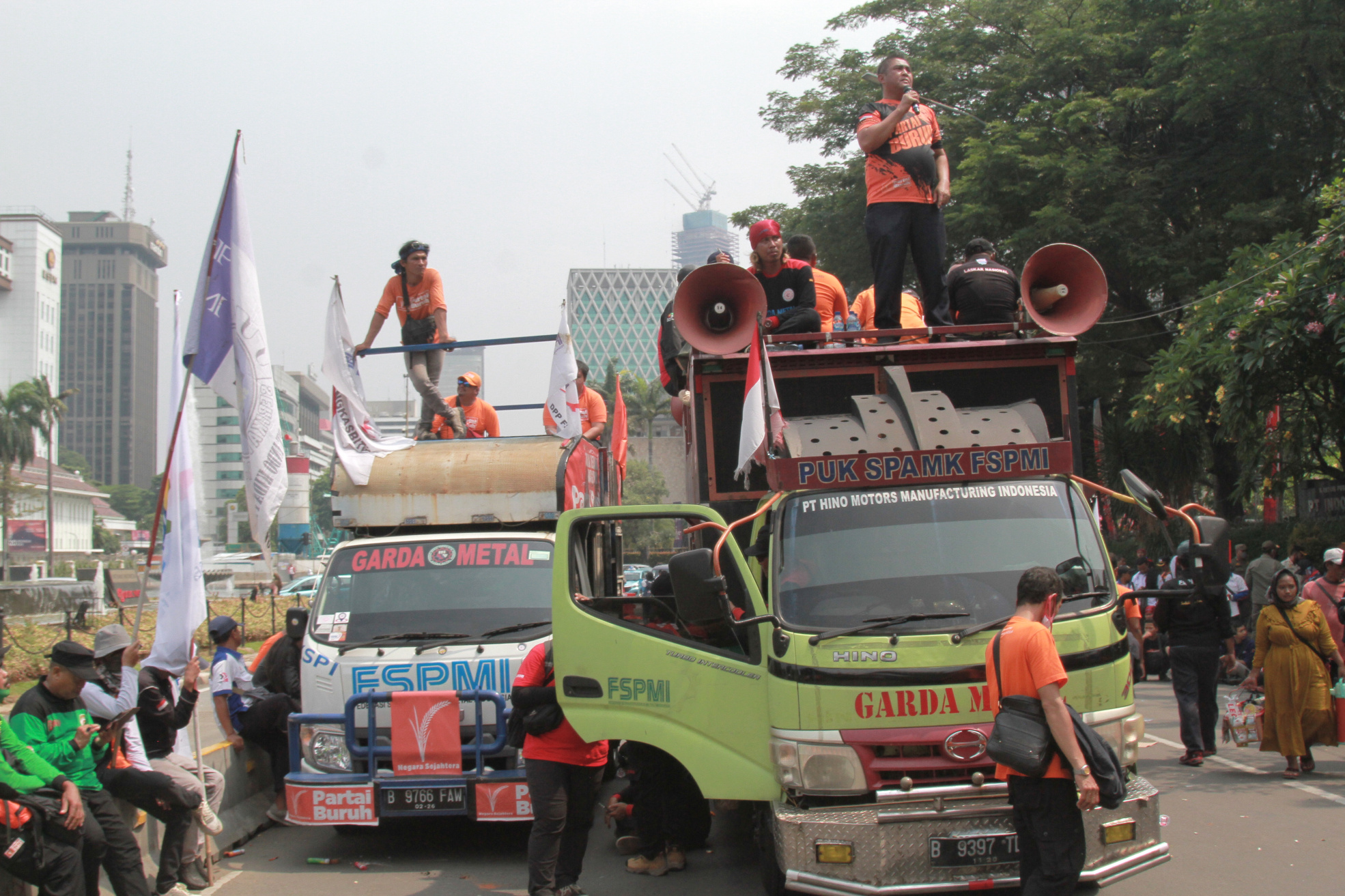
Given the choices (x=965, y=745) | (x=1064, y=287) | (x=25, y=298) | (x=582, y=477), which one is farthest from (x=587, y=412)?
(x=25, y=298)

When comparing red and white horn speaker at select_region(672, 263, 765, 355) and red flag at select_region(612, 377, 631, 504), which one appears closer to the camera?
red and white horn speaker at select_region(672, 263, 765, 355)

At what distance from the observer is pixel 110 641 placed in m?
6.06

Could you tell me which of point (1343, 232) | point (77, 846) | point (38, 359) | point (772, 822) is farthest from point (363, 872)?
point (38, 359)

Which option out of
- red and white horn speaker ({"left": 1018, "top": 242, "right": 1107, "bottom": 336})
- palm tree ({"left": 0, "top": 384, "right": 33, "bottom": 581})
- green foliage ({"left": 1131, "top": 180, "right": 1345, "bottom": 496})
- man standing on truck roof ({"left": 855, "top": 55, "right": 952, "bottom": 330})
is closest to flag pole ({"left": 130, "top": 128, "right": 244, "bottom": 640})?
man standing on truck roof ({"left": 855, "top": 55, "right": 952, "bottom": 330})

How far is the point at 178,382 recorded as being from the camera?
22.9 feet

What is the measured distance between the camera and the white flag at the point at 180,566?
631cm

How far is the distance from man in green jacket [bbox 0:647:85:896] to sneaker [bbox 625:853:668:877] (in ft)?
9.99

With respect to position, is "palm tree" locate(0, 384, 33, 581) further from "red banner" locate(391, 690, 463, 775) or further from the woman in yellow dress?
the woman in yellow dress

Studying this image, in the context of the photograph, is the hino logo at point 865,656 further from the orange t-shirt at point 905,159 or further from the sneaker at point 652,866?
the orange t-shirt at point 905,159

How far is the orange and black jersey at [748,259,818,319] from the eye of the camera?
8.16 metres

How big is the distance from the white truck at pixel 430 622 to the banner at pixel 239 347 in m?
1.28

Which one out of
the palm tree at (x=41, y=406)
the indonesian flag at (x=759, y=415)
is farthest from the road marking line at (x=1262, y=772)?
the palm tree at (x=41, y=406)

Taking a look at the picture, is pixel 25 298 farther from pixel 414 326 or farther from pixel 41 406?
pixel 414 326

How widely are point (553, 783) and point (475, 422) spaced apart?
222 inches
